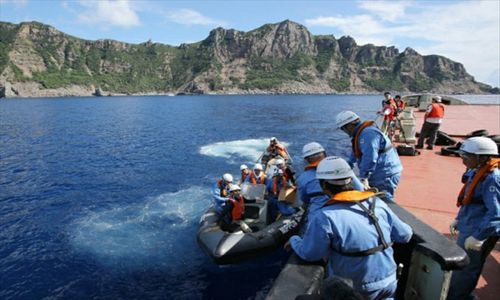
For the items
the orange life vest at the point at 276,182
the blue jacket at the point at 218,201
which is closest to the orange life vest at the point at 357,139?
the orange life vest at the point at 276,182

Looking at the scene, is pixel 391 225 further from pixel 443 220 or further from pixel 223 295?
pixel 223 295

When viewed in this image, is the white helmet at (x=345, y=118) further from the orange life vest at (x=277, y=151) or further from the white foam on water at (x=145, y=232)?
the orange life vest at (x=277, y=151)

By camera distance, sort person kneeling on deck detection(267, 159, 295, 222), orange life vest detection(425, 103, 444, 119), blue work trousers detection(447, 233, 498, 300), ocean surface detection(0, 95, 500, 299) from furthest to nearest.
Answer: orange life vest detection(425, 103, 444, 119), person kneeling on deck detection(267, 159, 295, 222), ocean surface detection(0, 95, 500, 299), blue work trousers detection(447, 233, 498, 300)

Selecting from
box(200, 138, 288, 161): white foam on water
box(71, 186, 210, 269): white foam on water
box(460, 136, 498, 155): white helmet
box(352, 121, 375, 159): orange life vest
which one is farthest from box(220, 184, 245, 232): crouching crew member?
box(200, 138, 288, 161): white foam on water

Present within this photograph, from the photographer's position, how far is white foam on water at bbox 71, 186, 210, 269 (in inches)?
417

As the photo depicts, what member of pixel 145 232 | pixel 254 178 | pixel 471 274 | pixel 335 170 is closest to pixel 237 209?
pixel 254 178

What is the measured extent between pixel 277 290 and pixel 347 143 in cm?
2958

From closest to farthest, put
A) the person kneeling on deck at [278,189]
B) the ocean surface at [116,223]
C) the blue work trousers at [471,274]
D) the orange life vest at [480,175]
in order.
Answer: the orange life vest at [480,175], the blue work trousers at [471,274], the ocean surface at [116,223], the person kneeling on deck at [278,189]

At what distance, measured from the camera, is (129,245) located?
11328 mm

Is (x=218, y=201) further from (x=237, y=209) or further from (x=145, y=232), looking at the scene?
(x=145, y=232)

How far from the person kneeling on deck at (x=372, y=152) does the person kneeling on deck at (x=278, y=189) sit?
3.95 meters

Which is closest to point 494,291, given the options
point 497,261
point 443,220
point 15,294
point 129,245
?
point 497,261

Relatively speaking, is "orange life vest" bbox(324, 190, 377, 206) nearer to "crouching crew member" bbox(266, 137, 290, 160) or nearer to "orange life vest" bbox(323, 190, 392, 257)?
"orange life vest" bbox(323, 190, 392, 257)

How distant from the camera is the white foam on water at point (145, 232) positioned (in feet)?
34.7
